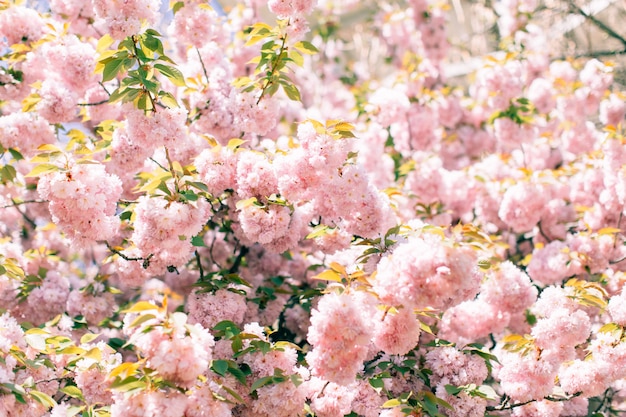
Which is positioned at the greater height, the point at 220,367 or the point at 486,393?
the point at 220,367

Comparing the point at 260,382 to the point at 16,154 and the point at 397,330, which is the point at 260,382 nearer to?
the point at 397,330

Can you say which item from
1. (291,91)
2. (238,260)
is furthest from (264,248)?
(291,91)

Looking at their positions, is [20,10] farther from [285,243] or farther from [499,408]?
[499,408]

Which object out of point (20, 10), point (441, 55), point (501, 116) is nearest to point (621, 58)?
point (441, 55)

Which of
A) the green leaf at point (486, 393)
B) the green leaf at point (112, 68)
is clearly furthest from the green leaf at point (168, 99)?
the green leaf at point (486, 393)

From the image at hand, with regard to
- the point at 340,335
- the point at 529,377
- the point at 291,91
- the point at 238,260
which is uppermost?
the point at 291,91

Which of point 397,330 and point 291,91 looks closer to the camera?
point 397,330

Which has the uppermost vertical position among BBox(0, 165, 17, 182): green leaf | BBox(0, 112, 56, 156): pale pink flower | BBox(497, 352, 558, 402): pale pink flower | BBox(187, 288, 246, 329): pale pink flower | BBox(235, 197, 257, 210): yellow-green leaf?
BBox(0, 112, 56, 156): pale pink flower

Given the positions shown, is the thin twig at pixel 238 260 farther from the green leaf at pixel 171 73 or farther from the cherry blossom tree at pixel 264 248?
the green leaf at pixel 171 73

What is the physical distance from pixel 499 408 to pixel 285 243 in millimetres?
1210

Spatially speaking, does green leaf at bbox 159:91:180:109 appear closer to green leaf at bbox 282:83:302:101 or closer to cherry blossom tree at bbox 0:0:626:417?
cherry blossom tree at bbox 0:0:626:417

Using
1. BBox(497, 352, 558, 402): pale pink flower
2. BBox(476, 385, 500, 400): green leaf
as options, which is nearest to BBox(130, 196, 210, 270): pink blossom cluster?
BBox(476, 385, 500, 400): green leaf

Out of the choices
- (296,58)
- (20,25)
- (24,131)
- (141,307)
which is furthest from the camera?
(20,25)

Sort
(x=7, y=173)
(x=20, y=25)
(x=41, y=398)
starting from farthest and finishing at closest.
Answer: (x=20, y=25), (x=7, y=173), (x=41, y=398)
